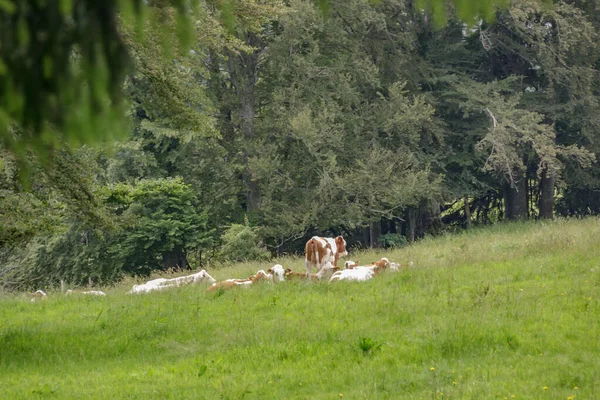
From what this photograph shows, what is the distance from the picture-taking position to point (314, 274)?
57.6 ft

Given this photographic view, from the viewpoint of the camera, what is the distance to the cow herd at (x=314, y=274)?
15.2m

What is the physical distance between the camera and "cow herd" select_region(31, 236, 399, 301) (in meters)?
15.2

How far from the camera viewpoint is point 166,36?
2.76 m

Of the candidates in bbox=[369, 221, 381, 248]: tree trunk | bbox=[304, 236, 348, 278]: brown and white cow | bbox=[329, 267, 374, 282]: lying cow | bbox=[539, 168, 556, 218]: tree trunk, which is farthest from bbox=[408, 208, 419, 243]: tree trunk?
bbox=[329, 267, 374, 282]: lying cow

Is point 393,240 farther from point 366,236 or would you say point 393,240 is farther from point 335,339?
point 335,339

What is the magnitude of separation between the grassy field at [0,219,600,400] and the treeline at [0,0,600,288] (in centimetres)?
1326

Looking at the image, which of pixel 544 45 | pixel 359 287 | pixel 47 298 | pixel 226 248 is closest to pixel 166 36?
pixel 359 287

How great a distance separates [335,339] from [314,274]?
24.4ft

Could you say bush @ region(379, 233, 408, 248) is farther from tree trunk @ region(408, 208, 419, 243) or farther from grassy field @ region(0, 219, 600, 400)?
grassy field @ region(0, 219, 600, 400)

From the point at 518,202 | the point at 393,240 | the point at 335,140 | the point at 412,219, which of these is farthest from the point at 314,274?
the point at 518,202

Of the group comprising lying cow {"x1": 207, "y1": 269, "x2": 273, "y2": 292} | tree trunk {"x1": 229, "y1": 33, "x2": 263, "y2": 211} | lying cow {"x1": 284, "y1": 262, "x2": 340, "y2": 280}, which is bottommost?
lying cow {"x1": 284, "y1": 262, "x2": 340, "y2": 280}

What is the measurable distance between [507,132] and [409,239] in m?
8.04

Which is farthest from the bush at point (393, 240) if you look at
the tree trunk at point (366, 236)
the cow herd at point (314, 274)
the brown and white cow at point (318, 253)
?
the brown and white cow at point (318, 253)

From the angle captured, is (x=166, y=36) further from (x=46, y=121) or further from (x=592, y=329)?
(x=592, y=329)
